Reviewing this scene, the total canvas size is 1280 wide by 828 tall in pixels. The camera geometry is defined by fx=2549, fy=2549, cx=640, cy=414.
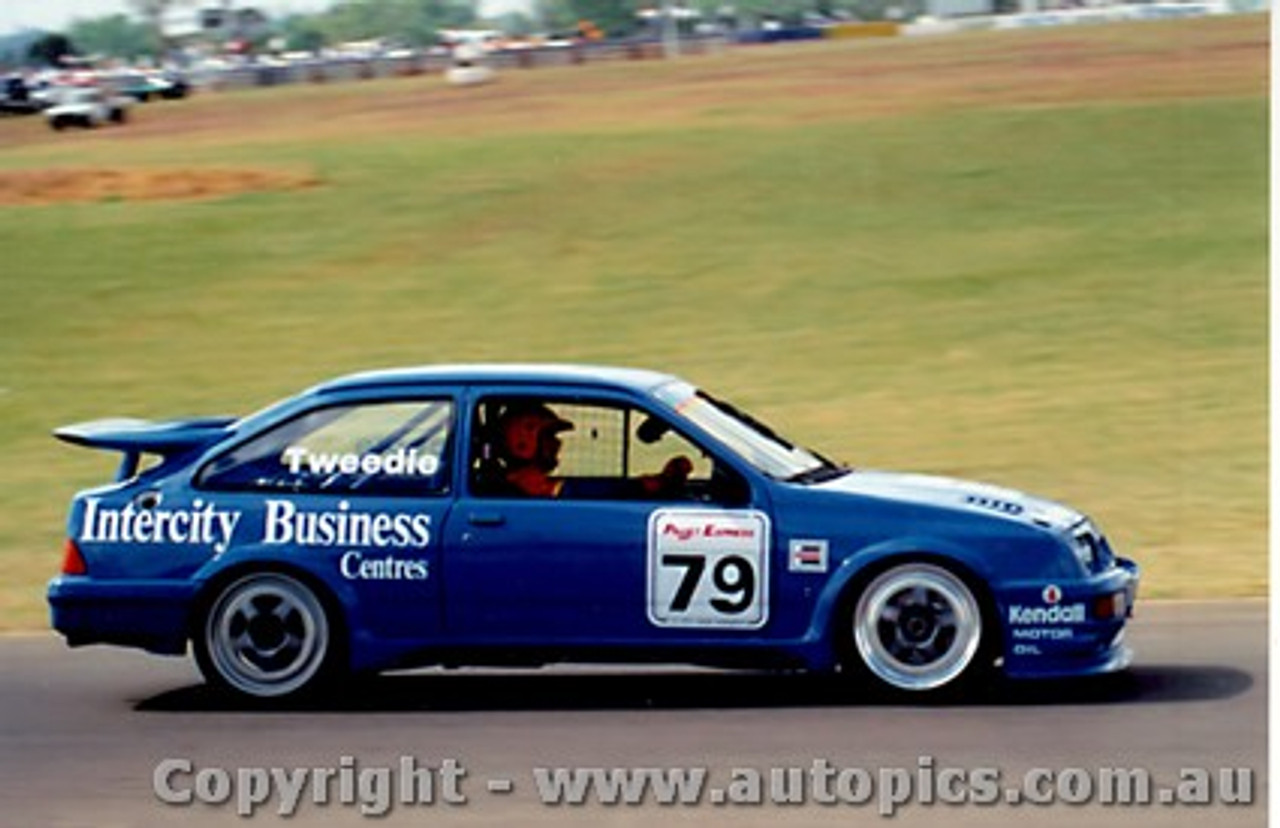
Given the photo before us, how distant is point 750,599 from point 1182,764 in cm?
174

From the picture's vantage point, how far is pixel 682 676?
9633 mm

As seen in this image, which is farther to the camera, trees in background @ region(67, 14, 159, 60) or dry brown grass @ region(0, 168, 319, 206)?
dry brown grass @ region(0, 168, 319, 206)

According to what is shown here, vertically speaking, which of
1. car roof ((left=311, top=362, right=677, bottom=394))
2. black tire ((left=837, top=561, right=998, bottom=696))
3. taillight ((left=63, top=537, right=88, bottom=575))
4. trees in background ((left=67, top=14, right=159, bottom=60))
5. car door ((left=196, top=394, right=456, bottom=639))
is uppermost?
trees in background ((left=67, top=14, right=159, bottom=60))

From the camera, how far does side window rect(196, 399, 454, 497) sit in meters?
9.05

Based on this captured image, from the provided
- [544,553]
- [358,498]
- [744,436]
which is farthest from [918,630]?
[358,498]

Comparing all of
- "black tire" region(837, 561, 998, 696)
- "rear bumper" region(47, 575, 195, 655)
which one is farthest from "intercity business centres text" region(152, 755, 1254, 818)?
"rear bumper" region(47, 575, 195, 655)

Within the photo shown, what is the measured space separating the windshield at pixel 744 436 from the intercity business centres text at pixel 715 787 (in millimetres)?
1564

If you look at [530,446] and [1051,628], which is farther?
[530,446]

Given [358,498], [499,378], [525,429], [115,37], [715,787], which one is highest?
[115,37]

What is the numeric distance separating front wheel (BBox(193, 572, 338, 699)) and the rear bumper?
9 cm

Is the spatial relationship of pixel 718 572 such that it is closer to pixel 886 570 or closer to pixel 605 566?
pixel 605 566

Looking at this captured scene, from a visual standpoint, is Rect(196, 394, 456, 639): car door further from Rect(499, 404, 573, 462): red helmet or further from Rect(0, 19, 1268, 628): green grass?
Rect(0, 19, 1268, 628): green grass

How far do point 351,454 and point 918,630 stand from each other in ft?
6.93

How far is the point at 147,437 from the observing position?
30.7 feet
